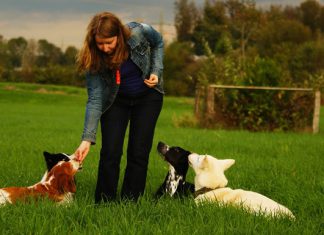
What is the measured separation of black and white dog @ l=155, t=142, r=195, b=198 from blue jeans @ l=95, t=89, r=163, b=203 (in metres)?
0.43

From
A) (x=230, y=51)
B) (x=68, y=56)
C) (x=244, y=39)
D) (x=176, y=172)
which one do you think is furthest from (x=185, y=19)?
Answer: (x=176, y=172)

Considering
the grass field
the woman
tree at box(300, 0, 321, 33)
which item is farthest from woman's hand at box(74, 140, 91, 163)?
tree at box(300, 0, 321, 33)

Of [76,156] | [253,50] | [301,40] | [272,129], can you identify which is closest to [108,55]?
[76,156]

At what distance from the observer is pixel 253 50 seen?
60438 millimetres

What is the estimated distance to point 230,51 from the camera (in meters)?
24.2

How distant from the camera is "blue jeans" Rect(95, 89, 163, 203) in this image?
6.30 m

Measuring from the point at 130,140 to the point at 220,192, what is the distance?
46.7 inches

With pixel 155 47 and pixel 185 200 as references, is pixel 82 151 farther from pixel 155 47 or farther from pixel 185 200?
pixel 155 47

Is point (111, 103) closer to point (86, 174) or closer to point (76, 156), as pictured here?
point (76, 156)

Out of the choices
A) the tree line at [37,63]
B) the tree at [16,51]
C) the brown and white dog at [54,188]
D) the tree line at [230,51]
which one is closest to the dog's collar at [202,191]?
the brown and white dog at [54,188]

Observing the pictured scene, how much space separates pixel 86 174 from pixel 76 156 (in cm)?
260

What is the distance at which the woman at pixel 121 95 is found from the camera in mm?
5984

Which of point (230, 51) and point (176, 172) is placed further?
point (230, 51)

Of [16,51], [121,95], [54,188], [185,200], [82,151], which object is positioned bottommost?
[185,200]
